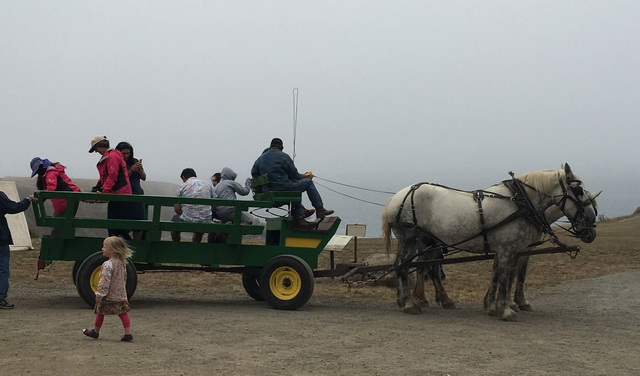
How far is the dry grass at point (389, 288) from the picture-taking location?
571 inches

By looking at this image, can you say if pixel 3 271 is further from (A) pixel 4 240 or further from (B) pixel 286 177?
(B) pixel 286 177

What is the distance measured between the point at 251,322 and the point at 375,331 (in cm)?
166

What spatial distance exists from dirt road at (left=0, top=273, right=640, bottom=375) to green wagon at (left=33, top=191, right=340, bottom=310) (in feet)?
1.42

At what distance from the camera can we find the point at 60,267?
17.4 metres

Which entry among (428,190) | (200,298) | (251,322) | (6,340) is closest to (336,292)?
(200,298)

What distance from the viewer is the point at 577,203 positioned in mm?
11141

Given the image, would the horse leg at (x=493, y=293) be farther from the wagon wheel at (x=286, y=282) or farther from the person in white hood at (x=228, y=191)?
the person in white hood at (x=228, y=191)

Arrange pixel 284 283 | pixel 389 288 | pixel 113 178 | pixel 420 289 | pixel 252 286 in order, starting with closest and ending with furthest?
pixel 113 178 < pixel 284 283 < pixel 420 289 < pixel 252 286 < pixel 389 288

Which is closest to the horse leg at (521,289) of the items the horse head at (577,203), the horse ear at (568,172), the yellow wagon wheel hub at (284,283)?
the horse head at (577,203)

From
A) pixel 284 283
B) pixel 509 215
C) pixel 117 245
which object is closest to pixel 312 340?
pixel 284 283

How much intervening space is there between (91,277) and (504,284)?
596cm

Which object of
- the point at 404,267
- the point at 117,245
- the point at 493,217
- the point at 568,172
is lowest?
the point at 404,267

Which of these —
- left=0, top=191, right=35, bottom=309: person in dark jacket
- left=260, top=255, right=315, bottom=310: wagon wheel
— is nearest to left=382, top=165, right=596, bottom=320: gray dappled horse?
left=260, top=255, right=315, bottom=310: wagon wheel

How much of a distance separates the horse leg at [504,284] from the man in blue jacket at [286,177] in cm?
268
